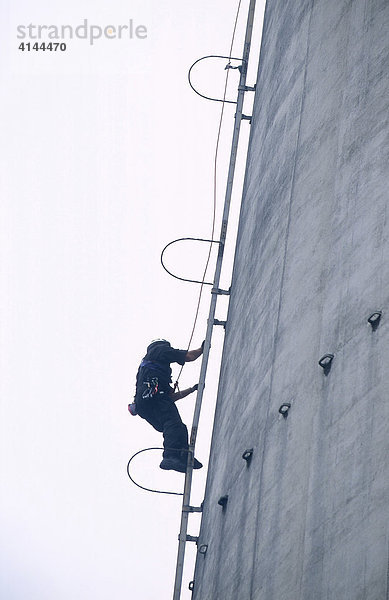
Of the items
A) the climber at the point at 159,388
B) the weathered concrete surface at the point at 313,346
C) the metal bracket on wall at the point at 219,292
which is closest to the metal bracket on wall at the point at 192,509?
the weathered concrete surface at the point at 313,346

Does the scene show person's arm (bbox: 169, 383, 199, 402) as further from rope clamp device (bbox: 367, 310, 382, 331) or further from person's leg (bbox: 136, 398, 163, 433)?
rope clamp device (bbox: 367, 310, 382, 331)

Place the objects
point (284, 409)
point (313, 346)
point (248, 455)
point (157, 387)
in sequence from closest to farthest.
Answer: point (313, 346) → point (284, 409) → point (248, 455) → point (157, 387)

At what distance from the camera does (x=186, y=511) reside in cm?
1252

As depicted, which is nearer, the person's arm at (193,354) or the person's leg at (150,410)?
the person's arm at (193,354)

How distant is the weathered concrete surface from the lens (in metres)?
7.80

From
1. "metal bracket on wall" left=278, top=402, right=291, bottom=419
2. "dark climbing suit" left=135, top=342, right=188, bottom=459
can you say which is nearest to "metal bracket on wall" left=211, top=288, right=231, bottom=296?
"dark climbing suit" left=135, top=342, right=188, bottom=459

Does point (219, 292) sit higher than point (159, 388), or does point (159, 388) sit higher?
point (219, 292)

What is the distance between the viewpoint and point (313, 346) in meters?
9.20

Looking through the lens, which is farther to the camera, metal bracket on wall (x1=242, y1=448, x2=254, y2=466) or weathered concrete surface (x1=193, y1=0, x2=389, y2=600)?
metal bracket on wall (x1=242, y1=448, x2=254, y2=466)

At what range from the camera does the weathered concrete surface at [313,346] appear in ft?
25.6

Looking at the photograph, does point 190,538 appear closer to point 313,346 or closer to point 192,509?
point 192,509

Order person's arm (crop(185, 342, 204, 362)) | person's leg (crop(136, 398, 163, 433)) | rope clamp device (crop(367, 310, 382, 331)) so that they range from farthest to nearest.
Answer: person's leg (crop(136, 398, 163, 433)), person's arm (crop(185, 342, 204, 362)), rope clamp device (crop(367, 310, 382, 331))

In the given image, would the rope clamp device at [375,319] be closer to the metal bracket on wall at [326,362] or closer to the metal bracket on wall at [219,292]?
the metal bracket on wall at [326,362]

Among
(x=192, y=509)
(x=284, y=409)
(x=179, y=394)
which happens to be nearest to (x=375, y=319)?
(x=284, y=409)
